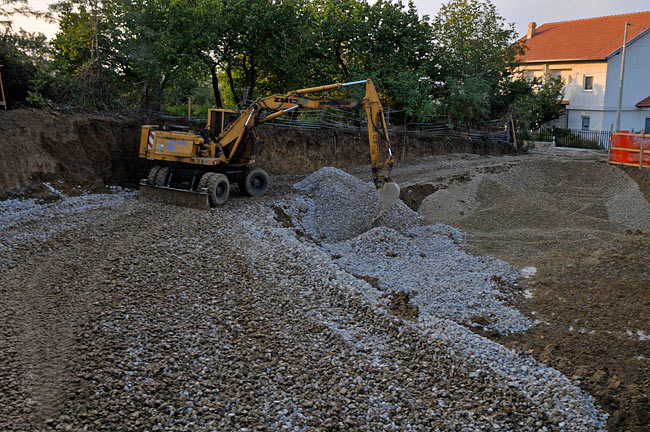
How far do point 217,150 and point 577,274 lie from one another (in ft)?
31.3

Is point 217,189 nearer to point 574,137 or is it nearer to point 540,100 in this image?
point 540,100

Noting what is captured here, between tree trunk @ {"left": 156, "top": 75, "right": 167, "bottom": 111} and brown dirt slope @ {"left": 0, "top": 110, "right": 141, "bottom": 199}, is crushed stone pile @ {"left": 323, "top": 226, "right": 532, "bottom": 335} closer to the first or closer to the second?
brown dirt slope @ {"left": 0, "top": 110, "right": 141, "bottom": 199}

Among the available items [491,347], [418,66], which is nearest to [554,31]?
[418,66]

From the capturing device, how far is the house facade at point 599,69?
35.4 metres

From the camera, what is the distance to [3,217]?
12.3m

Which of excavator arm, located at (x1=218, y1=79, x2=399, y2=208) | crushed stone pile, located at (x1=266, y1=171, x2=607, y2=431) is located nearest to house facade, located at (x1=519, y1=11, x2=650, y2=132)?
excavator arm, located at (x1=218, y1=79, x2=399, y2=208)

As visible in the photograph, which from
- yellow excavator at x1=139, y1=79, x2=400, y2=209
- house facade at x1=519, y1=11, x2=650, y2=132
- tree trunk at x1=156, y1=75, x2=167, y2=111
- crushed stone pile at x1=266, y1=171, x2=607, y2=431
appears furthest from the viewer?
house facade at x1=519, y1=11, x2=650, y2=132

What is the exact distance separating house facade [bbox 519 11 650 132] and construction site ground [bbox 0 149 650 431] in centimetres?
2613

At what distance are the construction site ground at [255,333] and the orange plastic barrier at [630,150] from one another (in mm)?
8470

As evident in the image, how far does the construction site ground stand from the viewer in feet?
19.2

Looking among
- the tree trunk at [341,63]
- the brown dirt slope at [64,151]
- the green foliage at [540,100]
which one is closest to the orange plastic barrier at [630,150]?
the green foliage at [540,100]

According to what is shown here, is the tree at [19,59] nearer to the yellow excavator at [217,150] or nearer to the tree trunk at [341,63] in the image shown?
the yellow excavator at [217,150]

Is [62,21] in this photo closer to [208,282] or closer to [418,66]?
[208,282]

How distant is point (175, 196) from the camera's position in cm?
1459
